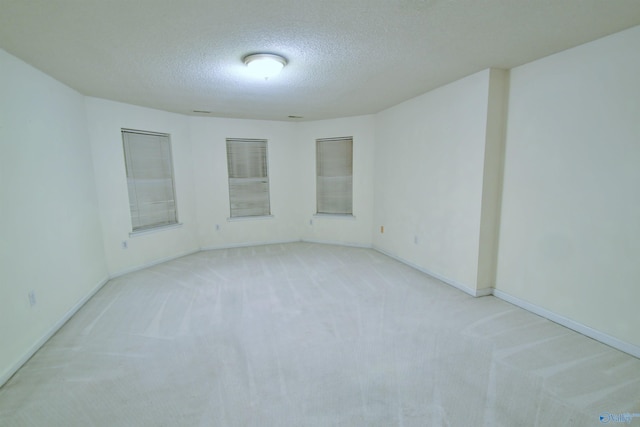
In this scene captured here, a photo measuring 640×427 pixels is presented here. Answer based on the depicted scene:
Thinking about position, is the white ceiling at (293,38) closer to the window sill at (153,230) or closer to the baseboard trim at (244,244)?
the window sill at (153,230)

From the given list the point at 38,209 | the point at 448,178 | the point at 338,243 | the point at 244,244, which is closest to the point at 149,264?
the point at 244,244

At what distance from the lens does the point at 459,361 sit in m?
2.08

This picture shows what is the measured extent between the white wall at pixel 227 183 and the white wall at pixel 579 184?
3.64 meters

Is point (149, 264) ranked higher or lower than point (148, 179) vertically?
lower

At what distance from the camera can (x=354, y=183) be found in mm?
5129

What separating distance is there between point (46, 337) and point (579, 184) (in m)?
4.63

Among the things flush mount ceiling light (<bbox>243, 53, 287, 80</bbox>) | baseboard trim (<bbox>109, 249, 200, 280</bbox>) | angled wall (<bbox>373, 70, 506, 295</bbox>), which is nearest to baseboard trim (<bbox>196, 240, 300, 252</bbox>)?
baseboard trim (<bbox>109, 249, 200, 280</bbox>)

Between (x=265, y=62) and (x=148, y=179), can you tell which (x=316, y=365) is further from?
(x=148, y=179)

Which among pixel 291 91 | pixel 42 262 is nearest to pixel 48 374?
pixel 42 262

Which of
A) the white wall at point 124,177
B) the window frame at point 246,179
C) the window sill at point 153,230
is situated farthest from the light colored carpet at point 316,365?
the window frame at point 246,179

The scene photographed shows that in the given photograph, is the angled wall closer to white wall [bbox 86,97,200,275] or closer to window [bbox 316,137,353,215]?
window [bbox 316,137,353,215]

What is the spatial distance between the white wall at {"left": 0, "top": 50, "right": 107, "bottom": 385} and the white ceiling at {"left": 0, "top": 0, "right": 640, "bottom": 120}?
284mm

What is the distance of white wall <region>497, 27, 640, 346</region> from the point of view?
6.84 ft

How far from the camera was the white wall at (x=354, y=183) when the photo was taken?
496cm
